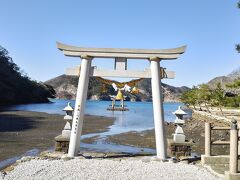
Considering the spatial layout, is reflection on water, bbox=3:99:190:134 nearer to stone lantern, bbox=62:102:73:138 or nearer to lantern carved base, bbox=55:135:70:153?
stone lantern, bbox=62:102:73:138

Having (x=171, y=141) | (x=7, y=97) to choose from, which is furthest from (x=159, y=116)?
(x=7, y=97)

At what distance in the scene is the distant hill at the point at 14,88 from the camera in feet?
261

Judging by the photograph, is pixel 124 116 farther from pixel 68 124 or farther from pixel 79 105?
pixel 79 105

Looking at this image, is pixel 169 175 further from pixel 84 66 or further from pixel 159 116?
pixel 84 66

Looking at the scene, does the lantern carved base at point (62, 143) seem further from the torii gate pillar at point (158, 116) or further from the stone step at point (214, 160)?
the stone step at point (214, 160)

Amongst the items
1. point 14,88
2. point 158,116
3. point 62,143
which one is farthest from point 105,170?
point 14,88

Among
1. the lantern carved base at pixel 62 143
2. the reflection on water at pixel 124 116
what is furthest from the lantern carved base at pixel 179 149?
the reflection on water at pixel 124 116

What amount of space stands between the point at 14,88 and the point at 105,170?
273ft

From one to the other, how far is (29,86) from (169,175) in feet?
320

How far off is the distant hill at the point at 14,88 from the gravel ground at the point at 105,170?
71453mm

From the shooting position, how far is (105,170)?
9.21 metres

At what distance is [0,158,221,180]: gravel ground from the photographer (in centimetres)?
861

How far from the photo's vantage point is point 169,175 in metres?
8.88

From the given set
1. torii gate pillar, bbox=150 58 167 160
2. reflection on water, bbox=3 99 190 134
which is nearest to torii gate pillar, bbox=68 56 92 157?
torii gate pillar, bbox=150 58 167 160
